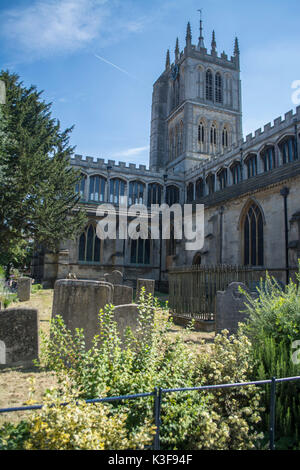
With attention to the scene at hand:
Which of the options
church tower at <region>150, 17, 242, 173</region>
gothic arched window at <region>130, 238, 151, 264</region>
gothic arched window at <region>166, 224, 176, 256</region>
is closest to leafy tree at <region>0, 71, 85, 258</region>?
gothic arched window at <region>130, 238, 151, 264</region>

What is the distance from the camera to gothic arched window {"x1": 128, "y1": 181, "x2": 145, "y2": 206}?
33.8m

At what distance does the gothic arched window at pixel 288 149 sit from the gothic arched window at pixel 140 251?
44.6 ft

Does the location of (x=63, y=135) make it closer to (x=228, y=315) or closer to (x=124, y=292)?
(x=124, y=292)

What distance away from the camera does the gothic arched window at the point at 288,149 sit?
22.2m

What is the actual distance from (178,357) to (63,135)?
2116 centimetres

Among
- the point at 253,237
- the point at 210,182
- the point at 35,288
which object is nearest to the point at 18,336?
the point at 35,288

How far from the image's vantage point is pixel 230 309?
763 cm

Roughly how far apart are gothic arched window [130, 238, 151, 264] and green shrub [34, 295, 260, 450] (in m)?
25.1

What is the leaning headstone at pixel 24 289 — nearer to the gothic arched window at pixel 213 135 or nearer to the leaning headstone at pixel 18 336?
the leaning headstone at pixel 18 336

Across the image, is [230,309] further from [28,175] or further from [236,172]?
[236,172]

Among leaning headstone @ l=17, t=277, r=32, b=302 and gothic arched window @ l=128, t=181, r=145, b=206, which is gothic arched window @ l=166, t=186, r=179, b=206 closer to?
gothic arched window @ l=128, t=181, r=145, b=206

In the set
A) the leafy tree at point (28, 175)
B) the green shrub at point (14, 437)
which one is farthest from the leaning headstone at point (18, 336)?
the leafy tree at point (28, 175)

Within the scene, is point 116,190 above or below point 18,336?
above

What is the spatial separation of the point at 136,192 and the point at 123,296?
83.3ft
